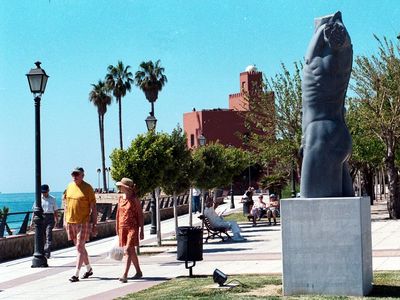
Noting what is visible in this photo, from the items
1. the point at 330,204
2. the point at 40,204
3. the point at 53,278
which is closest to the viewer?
the point at 330,204

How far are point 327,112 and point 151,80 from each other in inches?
2508

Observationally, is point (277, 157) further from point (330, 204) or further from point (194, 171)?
point (330, 204)

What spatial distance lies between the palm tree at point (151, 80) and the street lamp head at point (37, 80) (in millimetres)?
55333

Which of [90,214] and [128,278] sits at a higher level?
[90,214]

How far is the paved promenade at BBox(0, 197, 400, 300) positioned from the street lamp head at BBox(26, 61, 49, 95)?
3.97 metres

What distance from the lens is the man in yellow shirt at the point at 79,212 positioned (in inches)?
540

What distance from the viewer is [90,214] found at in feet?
46.1

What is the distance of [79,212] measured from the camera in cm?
1370

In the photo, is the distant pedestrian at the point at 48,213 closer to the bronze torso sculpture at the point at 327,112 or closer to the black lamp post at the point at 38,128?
the black lamp post at the point at 38,128

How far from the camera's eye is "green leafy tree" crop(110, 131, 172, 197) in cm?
1912

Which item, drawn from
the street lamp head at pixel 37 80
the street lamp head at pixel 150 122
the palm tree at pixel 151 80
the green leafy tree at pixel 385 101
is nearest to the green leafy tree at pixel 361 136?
the green leafy tree at pixel 385 101

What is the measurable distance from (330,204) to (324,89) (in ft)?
5.23

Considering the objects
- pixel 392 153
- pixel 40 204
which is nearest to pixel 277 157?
pixel 392 153

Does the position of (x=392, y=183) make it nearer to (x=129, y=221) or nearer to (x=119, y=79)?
(x=129, y=221)
